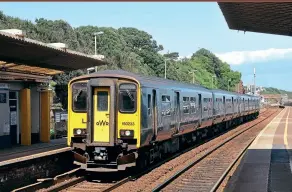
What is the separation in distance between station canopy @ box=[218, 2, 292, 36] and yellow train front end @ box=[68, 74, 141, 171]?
347cm

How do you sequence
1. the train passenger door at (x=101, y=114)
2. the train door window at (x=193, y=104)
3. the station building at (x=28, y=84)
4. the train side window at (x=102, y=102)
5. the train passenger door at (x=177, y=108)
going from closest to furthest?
1. the train passenger door at (x=101, y=114)
2. the train side window at (x=102, y=102)
3. the station building at (x=28, y=84)
4. the train passenger door at (x=177, y=108)
5. the train door window at (x=193, y=104)

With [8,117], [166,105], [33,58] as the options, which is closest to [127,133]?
[166,105]

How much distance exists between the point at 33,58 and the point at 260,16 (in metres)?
7.20

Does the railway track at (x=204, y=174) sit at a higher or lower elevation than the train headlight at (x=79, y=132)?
lower

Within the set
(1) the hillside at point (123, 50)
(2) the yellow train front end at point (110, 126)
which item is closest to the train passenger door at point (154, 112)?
(2) the yellow train front end at point (110, 126)

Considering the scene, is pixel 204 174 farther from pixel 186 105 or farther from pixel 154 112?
pixel 186 105

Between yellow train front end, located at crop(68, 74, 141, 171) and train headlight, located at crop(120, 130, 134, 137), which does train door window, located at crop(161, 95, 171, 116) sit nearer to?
yellow train front end, located at crop(68, 74, 141, 171)

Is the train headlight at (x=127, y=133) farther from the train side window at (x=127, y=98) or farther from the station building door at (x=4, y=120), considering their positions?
the station building door at (x=4, y=120)

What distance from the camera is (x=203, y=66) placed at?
490 ft

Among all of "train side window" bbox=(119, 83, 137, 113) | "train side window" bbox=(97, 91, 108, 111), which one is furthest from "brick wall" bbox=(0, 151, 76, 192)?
"train side window" bbox=(119, 83, 137, 113)

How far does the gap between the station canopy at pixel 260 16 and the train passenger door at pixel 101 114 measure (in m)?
4.08

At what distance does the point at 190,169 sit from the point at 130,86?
4.00m

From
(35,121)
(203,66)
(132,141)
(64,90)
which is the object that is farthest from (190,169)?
(203,66)

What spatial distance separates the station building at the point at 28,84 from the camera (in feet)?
49.2
